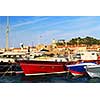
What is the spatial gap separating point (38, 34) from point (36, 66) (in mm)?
424

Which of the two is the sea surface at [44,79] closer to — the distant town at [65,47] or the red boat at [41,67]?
the red boat at [41,67]

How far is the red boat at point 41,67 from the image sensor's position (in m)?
6.57

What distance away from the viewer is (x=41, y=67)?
21.6 ft

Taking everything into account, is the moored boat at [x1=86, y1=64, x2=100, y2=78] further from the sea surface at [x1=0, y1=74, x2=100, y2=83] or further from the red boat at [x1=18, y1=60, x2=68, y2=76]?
the red boat at [x1=18, y1=60, x2=68, y2=76]

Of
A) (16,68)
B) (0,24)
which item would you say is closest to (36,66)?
(16,68)

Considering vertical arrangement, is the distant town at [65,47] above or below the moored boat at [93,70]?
above

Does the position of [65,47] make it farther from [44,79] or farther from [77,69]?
[44,79]

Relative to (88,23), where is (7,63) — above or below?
below

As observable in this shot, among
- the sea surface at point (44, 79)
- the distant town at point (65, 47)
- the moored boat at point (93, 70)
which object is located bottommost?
the sea surface at point (44, 79)

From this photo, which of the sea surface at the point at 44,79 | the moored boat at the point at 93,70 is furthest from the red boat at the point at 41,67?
the moored boat at the point at 93,70

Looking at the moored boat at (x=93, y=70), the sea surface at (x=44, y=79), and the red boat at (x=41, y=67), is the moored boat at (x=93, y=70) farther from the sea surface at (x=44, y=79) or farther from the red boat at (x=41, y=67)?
the red boat at (x=41, y=67)

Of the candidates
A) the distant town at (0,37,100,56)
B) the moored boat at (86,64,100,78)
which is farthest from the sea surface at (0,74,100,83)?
the distant town at (0,37,100,56)
